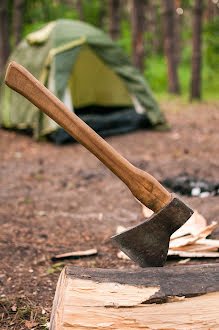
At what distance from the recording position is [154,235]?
7.34ft

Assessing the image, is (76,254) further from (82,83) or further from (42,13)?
(42,13)

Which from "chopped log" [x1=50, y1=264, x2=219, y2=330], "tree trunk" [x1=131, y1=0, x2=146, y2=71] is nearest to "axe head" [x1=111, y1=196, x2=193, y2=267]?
"chopped log" [x1=50, y1=264, x2=219, y2=330]

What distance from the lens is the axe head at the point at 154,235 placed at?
7.14 ft

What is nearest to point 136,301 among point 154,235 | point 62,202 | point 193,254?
point 154,235

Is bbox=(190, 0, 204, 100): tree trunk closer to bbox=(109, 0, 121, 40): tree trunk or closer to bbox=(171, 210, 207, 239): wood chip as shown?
bbox=(109, 0, 121, 40): tree trunk

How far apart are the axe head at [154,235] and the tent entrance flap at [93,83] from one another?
6.89 m

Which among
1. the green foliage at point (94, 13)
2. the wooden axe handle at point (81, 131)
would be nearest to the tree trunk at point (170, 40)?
the wooden axe handle at point (81, 131)

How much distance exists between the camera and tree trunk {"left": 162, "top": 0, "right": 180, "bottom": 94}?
462 inches

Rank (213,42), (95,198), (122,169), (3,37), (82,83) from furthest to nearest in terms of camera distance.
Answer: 1. (213,42)
2. (3,37)
3. (82,83)
4. (95,198)
5. (122,169)

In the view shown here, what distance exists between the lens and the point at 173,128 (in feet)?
27.5

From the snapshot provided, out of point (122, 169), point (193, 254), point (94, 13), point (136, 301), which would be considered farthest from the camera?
point (94, 13)

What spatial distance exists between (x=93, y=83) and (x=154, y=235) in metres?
7.50

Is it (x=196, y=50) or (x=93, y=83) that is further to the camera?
(x=196, y=50)

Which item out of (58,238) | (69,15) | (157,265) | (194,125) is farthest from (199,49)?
(69,15)
